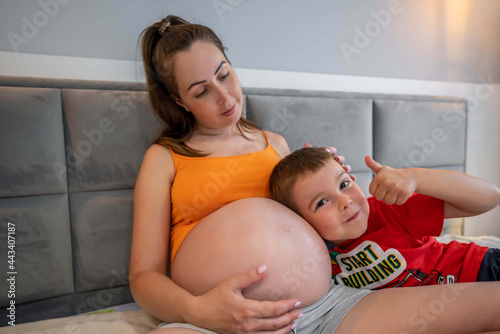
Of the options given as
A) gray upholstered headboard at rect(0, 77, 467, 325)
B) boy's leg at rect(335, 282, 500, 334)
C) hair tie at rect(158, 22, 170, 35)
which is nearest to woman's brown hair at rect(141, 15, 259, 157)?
hair tie at rect(158, 22, 170, 35)

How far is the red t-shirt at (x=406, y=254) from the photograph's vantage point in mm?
890

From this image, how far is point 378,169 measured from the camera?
0.95 metres

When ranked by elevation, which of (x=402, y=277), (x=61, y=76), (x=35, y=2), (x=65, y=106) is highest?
(x=35, y=2)

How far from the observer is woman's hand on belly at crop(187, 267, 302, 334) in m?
0.69

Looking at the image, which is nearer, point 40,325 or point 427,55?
point 40,325

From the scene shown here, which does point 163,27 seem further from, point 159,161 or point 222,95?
point 159,161

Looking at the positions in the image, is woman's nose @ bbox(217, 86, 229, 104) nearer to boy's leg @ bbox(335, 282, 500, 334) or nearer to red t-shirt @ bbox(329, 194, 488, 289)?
red t-shirt @ bbox(329, 194, 488, 289)

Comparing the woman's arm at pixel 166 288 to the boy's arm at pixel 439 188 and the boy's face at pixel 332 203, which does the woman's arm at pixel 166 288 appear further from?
the boy's arm at pixel 439 188

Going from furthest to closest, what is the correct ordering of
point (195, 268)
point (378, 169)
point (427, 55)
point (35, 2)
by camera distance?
point (427, 55) → point (35, 2) → point (378, 169) → point (195, 268)

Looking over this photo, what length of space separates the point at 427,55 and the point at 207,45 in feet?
4.98

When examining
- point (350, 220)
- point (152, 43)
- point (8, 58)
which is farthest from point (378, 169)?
point (8, 58)

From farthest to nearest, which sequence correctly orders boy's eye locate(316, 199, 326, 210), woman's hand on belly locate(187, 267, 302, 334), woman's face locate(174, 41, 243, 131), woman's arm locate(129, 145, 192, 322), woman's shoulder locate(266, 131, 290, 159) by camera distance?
1. woman's shoulder locate(266, 131, 290, 159)
2. woman's face locate(174, 41, 243, 131)
3. boy's eye locate(316, 199, 326, 210)
4. woman's arm locate(129, 145, 192, 322)
5. woman's hand on belly locate(187, 267, 302, 334)

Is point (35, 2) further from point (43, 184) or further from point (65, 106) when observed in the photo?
point (43, 184)

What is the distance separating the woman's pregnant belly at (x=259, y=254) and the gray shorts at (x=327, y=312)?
22 mm
